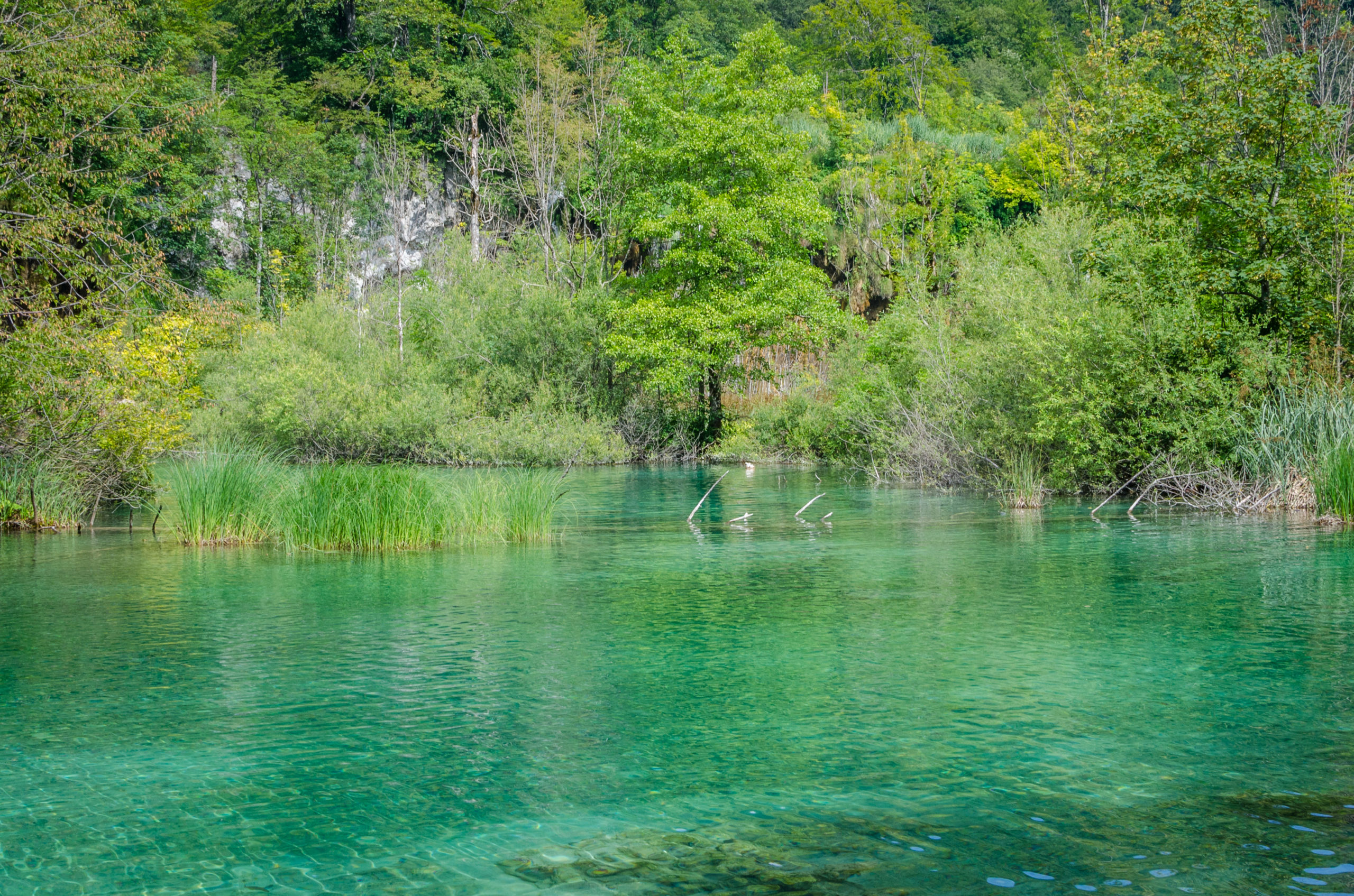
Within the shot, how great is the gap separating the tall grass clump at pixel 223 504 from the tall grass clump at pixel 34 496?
3.08 metres

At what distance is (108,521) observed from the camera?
63.6 feet

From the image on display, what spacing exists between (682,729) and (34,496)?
45.9 feet

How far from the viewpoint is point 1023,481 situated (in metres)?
20.7

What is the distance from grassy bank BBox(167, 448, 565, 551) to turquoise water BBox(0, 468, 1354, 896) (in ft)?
5.91

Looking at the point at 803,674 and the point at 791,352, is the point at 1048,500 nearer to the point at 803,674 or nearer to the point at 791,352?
the point at 803,674

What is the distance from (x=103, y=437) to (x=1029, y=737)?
606 inches

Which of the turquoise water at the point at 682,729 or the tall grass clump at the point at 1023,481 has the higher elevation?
the tall grass clump at the point at 1023,481

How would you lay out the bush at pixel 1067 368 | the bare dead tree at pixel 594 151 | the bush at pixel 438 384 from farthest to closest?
1. the bare dead tree at pixel 594 151
2. the bush at pixel 438 384
3. the bush at pixel 1067 368

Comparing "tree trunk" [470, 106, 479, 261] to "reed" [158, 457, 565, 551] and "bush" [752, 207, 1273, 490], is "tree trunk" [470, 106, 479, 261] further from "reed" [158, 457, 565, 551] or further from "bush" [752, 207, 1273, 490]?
"reed" [158, 457, 565, 551]

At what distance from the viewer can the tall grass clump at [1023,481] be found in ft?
67.3

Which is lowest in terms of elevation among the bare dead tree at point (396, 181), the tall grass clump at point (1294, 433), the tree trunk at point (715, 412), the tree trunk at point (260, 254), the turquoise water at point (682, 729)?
the turquoise water at point (682, 729)

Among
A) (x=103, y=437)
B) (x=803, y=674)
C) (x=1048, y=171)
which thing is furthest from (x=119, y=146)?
(x=1048, y=171)

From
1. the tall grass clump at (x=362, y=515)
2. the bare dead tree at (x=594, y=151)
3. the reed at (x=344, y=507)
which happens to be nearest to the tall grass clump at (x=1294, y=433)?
the reed at (x=344, y=507)

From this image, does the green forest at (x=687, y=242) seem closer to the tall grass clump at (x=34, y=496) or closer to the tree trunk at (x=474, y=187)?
the tall grass clump at (x=34, y=496)
